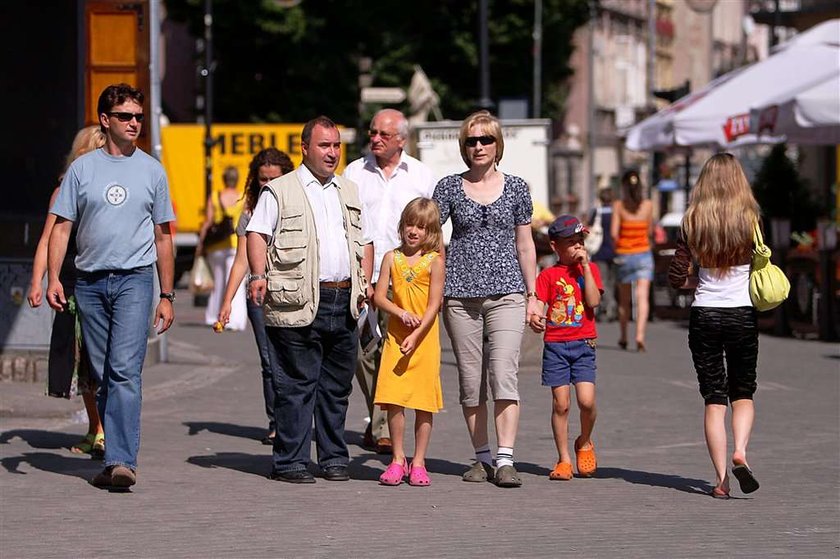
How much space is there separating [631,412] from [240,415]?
2728 millimetres

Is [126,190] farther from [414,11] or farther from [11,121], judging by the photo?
[414,11]

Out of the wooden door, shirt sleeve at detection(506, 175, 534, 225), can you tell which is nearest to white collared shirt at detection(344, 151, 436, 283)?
shirt sleeve at detection(506, 175, 534, 225)

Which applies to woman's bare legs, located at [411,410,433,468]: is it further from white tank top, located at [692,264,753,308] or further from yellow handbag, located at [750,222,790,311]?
yellow handbag, located at [750,222,790,311]

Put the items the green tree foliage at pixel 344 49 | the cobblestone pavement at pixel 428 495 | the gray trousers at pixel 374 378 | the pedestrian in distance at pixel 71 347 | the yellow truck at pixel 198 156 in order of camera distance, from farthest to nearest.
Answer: the green tree foliage at pixel 344 49 → the yellow truck at pixel 198 156 → the gray trousers at pixel 374 378 → the pedestrian in distance at pixel 71 347 → the cobblestone pavement at pixel 428 495

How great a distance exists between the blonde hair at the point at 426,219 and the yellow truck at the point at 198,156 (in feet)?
95.7

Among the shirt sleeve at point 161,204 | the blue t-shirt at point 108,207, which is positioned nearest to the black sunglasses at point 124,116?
the blue t-shirt at point 108,207

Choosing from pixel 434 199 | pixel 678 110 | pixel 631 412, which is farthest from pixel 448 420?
pixel 678 110

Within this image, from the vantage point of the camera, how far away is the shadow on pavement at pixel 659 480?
9531mm

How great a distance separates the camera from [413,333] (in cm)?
956

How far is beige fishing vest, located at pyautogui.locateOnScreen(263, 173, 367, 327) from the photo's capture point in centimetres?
948

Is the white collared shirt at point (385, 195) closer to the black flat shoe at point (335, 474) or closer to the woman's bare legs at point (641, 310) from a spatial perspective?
the black flat shoe at point (335, 474)

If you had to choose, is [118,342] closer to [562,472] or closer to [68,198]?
[68,198]

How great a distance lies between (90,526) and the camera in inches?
319

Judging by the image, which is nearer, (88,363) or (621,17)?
(88,363)
